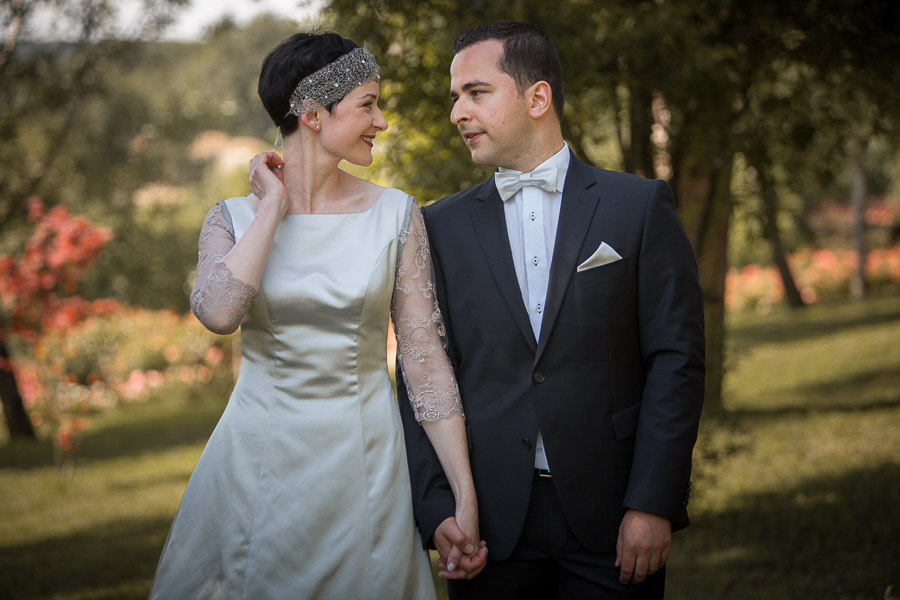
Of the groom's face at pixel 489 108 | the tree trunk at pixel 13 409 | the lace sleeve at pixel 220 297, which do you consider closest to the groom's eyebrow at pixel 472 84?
the groom's face at pixel 489 108

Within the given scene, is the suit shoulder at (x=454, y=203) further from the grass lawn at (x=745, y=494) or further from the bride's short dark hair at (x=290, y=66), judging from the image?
the grass lawn at (x=745, y=494)

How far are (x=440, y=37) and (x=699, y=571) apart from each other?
3.25m

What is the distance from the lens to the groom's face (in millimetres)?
2564

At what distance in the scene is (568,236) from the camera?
2490 mm

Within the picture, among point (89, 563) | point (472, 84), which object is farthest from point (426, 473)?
point (89, 563)

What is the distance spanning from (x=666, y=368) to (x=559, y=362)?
0.29m

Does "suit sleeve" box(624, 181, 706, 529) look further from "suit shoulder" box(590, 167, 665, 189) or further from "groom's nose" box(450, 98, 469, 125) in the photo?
"groom's nose" box(450, 98, 469, 125)

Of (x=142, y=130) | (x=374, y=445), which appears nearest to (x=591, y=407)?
(x=374, y=445)

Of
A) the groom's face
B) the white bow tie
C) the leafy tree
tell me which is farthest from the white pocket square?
the leafy tree

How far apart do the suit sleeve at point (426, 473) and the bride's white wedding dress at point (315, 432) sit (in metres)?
0.04

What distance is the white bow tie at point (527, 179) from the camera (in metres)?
2.56

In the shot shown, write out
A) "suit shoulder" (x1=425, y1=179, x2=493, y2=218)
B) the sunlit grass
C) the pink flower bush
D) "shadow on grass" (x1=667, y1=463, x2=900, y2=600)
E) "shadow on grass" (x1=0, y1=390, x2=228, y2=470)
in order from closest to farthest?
"suit shoulder" (x1=425, y1=179, x2=493, y2=218) < "shadow on grass" (x1=667, y1=463, x2=900, y2=600) < the sunlit grass < "shadow on grass" (x1=0, y1=390, x2=228, y2=470) < the pink flower bush

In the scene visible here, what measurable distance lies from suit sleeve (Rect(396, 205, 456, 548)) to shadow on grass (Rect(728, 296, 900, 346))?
510 inches

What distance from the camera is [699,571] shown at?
493 centimetres
